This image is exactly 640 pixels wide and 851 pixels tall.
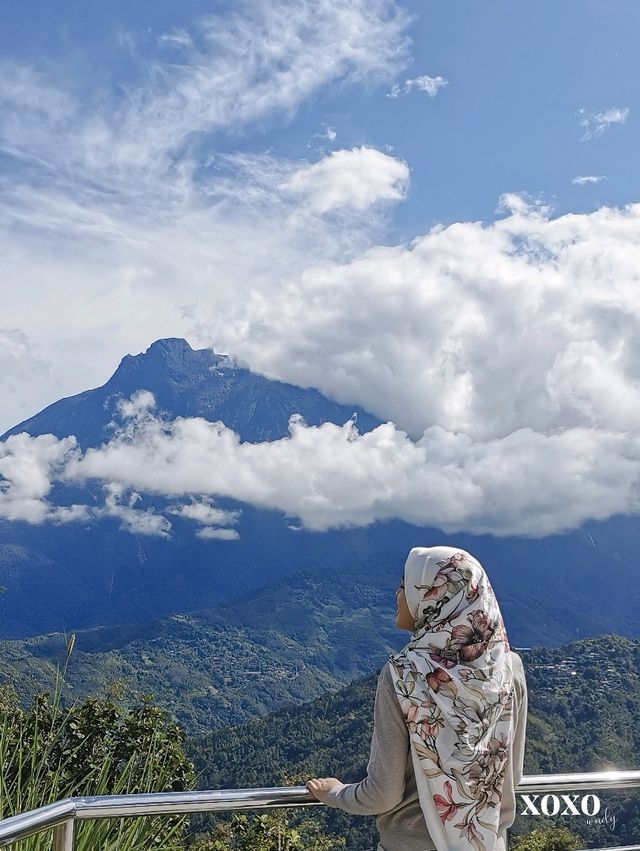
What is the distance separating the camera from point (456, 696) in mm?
1839

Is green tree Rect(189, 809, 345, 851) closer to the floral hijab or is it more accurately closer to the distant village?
the floral hijab

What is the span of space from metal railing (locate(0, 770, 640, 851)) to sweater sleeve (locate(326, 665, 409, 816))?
0.91 ft

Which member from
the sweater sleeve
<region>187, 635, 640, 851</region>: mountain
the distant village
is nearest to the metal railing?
the sweater sleeve

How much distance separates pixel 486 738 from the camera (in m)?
1.88

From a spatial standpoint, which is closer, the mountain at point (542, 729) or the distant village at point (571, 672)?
the mountain at point (542, 729)

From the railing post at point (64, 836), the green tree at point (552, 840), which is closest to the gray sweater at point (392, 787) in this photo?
the railing post at point (64, 836)

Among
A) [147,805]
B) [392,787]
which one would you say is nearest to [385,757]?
[392,787]

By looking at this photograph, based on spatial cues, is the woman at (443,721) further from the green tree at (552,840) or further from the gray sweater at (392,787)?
the green tree at (552,840)

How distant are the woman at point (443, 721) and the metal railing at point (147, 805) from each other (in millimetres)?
230

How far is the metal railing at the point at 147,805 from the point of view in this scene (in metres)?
1.68

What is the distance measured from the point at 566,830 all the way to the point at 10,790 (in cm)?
298

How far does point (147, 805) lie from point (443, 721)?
72cm

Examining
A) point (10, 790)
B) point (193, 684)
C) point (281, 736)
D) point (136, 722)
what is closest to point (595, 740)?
point (281, 736)

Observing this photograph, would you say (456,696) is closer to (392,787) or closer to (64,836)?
(392,787)
